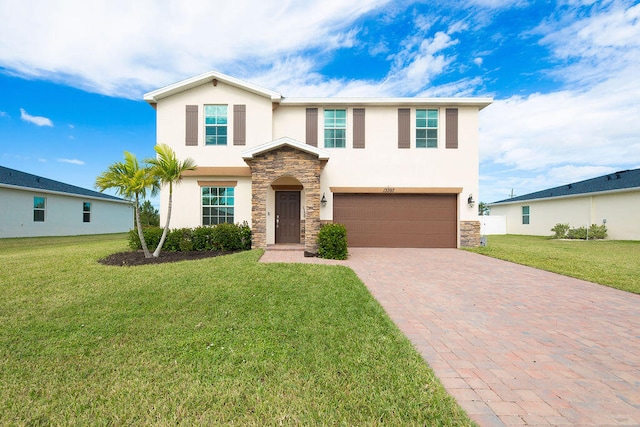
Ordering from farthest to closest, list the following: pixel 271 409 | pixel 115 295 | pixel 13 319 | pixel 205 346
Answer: pixel 115 295
pixel 13 319
pixel 205 346
pixel 271 409

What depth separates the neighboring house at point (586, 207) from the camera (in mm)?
15953

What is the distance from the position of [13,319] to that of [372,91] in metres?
13.4

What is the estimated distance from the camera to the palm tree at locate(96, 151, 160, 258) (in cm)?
845

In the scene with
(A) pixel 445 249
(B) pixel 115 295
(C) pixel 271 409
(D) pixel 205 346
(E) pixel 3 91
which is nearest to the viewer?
(C) pixel 271 409

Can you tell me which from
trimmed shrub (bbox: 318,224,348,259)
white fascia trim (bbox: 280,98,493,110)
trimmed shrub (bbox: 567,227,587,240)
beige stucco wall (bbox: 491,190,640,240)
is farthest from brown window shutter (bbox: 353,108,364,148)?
beige stucco wall (bbox: 491,190,640,240)

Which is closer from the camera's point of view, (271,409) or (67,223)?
(271,409)

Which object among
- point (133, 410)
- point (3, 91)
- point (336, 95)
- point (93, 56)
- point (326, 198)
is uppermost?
point (3, 91)

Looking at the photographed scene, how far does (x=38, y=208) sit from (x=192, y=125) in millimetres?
15384

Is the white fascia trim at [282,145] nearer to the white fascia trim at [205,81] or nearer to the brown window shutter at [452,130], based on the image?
the white fascia trim at [205,81]

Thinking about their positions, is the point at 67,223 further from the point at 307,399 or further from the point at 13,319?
the point at 307,399

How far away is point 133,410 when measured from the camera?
216 centimetres

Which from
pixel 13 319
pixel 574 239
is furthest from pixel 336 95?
pixel 574 239

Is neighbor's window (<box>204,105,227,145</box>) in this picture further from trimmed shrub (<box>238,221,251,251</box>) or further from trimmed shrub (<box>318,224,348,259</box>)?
trimmed shrub (<box>318,224,348,259</box>)

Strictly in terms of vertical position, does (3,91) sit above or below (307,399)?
above
